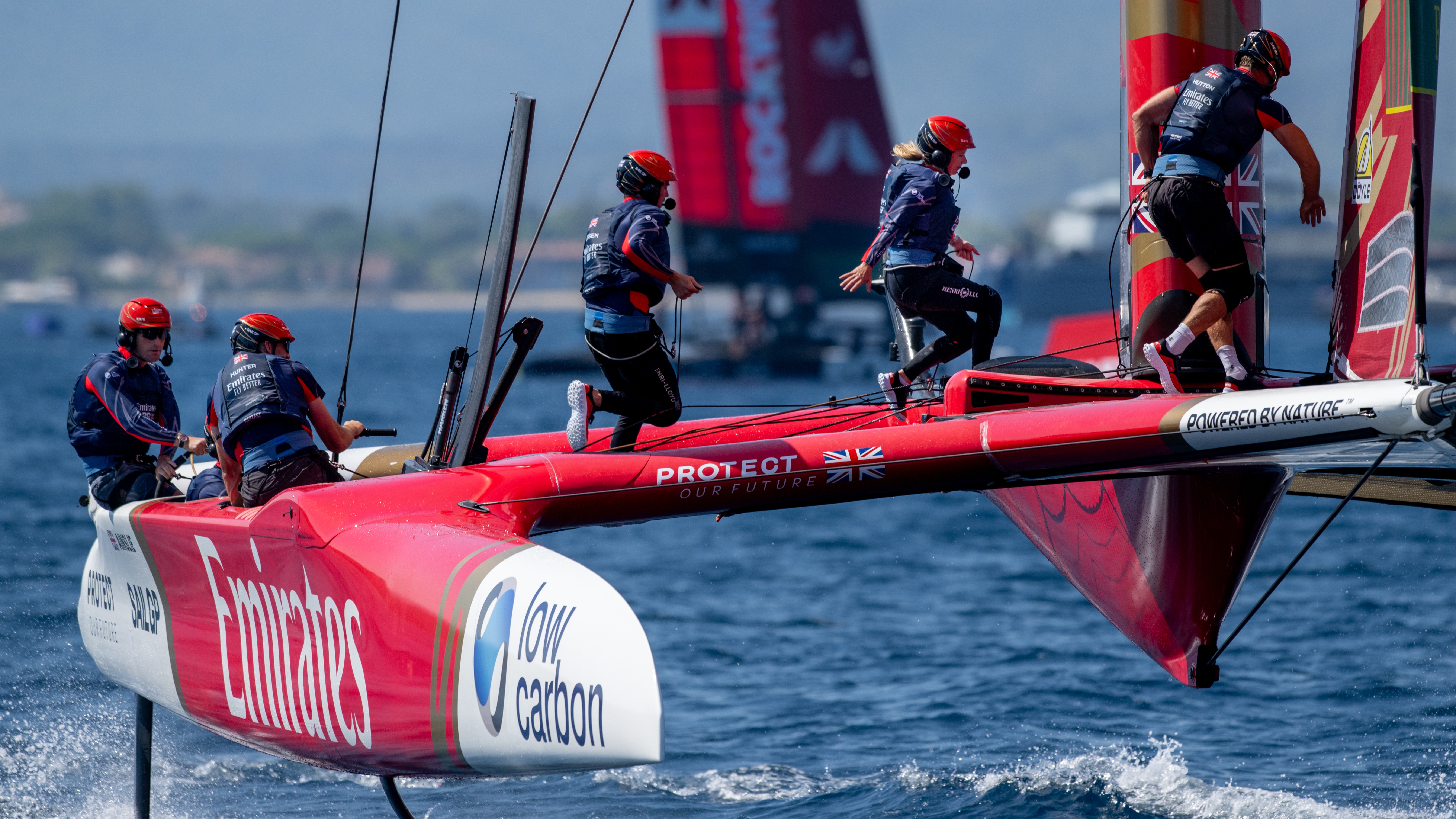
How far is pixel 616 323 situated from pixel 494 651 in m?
1.73

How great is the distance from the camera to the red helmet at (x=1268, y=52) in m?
5.80

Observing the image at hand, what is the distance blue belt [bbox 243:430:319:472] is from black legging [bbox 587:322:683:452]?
1160 millimetres

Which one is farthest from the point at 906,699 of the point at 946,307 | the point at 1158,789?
the point at 946,307

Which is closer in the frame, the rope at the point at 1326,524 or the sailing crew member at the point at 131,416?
the rope at the point at 1326,524

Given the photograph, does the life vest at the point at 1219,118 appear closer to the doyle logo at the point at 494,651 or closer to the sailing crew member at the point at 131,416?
the doyle logo at the point at 494,651

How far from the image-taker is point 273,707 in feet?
18.4

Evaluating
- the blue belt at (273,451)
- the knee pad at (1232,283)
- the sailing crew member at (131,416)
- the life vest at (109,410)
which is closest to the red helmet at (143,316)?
the sailing crew member at (131,416)

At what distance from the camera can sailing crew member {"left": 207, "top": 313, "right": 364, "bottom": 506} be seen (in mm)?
5738

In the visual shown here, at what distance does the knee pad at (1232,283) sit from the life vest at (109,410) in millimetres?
4480

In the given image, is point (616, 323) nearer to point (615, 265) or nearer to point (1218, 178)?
point (615, 265)

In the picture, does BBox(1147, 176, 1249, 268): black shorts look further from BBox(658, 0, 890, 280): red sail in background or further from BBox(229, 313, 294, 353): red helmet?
BBox(658, 0, 890, 280): red sail in background

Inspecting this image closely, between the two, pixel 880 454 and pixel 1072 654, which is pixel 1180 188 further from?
pixel 1072 654

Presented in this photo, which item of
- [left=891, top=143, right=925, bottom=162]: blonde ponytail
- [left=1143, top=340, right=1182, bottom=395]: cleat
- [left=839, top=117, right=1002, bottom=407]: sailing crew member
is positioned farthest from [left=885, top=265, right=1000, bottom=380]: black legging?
[left=1143, top=340, right=1182, bottom=395]: cleat

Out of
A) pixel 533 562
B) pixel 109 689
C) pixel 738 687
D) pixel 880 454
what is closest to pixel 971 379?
pixel 880 454
